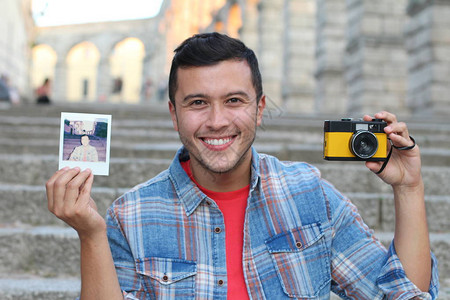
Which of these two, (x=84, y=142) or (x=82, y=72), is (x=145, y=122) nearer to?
(x=84, y=142)

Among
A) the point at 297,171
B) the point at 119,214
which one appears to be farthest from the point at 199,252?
the point at 297,171

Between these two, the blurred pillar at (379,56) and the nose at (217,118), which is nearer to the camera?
the nose at (217,118)

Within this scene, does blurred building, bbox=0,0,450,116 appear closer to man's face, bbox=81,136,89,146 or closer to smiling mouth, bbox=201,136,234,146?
smiling mouth, bbox=201,136,234,146

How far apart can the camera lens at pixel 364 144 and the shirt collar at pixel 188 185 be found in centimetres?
34

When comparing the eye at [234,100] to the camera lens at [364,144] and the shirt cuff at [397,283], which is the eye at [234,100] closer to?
the camera lens at [364,144]

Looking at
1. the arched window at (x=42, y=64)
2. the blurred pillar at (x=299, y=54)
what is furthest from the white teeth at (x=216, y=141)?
the arched window at (x=42, y=64)

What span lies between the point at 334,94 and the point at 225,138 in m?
15.0

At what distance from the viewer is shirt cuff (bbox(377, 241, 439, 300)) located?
174 cm

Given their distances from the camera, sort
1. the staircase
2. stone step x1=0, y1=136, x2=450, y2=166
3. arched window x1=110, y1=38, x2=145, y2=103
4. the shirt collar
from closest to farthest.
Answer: the shirt collar < the staircase < stone step x1=0, y1=136, x2=450, y2=166 < arched window x1=110, y1=38, x2=145, y2=103

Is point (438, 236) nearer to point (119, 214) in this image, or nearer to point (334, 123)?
point (334, 123)

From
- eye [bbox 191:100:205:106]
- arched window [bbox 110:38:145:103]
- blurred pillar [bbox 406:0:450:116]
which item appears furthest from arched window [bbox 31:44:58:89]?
eye [bbox 191:100:205:106]

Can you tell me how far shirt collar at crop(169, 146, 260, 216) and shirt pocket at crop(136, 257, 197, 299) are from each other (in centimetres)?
17

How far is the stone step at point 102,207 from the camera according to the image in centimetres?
354

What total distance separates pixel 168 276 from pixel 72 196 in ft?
1.38
